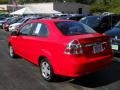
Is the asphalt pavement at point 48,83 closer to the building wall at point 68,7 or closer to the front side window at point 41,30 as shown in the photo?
the front side window at point 41,30

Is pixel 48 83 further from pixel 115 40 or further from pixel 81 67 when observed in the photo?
pixel 115 40

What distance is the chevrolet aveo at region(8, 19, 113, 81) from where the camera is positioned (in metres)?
6.53

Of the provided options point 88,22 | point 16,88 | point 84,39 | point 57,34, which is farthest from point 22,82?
point 88,22

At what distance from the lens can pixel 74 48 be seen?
256 inches

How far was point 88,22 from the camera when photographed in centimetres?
1622

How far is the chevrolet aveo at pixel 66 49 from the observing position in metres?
6.53

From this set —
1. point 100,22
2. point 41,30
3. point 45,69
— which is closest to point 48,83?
point 45,69

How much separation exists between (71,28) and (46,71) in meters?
1.28

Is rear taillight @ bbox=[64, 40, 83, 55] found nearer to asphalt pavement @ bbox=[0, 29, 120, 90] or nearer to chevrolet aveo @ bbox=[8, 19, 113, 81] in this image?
chevrolet aveo @ bbox=[8, 19, 113, 81]

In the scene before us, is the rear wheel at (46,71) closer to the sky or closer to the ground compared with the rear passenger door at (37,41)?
closer to the ground

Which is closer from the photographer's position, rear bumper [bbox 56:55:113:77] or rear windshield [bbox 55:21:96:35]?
rear bumper [bbox 56:55:113:77]

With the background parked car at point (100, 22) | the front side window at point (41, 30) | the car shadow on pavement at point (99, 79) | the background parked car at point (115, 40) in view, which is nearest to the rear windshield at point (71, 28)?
the front side window at point (41, 30)

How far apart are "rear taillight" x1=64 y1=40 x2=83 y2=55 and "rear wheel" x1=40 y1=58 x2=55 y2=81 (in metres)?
0.82

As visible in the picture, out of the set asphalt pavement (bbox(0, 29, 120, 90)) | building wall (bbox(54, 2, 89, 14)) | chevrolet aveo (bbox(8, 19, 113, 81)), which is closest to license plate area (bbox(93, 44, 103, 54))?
chevrolet aveo (bbox(8, 19, 113, 81))
